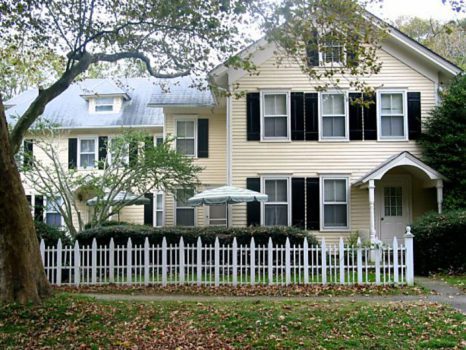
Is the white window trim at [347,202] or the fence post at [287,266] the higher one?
the white window trim at [347,202]

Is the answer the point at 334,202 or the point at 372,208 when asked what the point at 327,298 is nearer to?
the point at 372,208

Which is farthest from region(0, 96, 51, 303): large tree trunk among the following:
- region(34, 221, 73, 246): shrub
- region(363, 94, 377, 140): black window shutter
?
region(363, 94, 377, 140): black window shutter

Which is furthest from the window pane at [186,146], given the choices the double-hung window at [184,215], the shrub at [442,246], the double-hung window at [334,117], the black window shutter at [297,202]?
the shrub at [442,246]

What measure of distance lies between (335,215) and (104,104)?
13477 millimetres

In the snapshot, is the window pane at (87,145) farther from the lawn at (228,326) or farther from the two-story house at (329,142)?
the lawn at (228,326)

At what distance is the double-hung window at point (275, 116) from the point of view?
17.9m

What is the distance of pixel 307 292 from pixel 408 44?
1041 cm

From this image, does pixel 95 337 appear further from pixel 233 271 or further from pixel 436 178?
pixel 436 178

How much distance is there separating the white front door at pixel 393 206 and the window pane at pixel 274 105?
4.43 m

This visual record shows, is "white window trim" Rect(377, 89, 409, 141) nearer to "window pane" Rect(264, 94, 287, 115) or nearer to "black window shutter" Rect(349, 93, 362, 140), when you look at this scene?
"black window shutter" Rect(349, 93, 362, 140)

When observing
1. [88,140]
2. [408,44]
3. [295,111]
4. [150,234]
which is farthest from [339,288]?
[88,140]

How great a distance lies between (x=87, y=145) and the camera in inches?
936

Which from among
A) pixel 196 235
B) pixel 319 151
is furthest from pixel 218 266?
pixel 319 151

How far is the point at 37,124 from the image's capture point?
19422 millimetres
